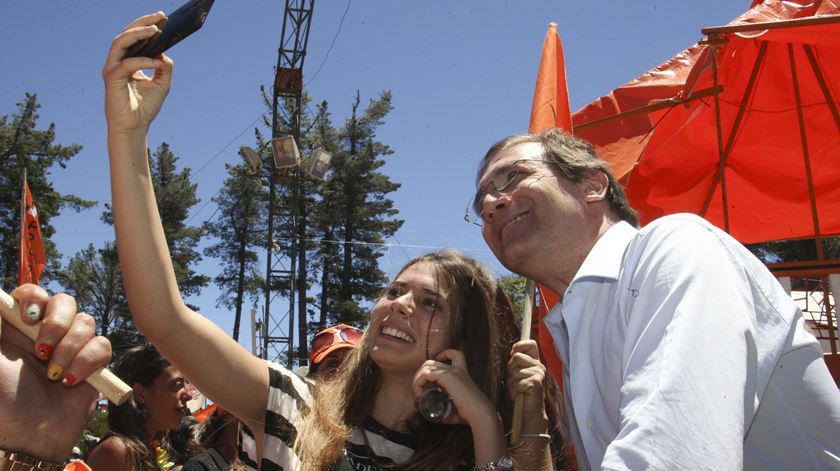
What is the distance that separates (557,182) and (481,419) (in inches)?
Answer: 31.6

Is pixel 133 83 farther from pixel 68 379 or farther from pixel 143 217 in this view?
pixel 68 379

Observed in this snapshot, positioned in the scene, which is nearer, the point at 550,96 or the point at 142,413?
the point at 550,96

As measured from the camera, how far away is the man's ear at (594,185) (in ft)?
7.24

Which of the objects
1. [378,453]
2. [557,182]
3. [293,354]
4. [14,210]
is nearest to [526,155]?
[557,182]

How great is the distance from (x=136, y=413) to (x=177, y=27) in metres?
2.67

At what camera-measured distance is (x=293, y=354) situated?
2359cm

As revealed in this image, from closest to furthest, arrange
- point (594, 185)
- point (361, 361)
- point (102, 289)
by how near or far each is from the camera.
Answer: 1. point (594, 185)
2. point (361, 361)
3. point (102, 289)

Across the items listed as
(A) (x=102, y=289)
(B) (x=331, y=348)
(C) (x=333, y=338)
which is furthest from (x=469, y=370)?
(A) (x=102, y=289)

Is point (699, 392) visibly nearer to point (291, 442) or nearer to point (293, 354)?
point (291, 442)

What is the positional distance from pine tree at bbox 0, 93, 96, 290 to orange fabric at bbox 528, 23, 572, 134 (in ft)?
102

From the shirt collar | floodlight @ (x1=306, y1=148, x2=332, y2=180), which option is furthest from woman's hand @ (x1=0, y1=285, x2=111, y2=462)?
floodlight @ (x1=306, y1=148, x2=332, y2=180)

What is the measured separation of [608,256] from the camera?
1.69 metres

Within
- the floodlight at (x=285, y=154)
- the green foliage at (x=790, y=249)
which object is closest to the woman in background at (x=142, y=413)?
the floodlight at (x=285, y=154)

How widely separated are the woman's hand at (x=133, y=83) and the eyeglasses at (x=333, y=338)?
226 centimetres
